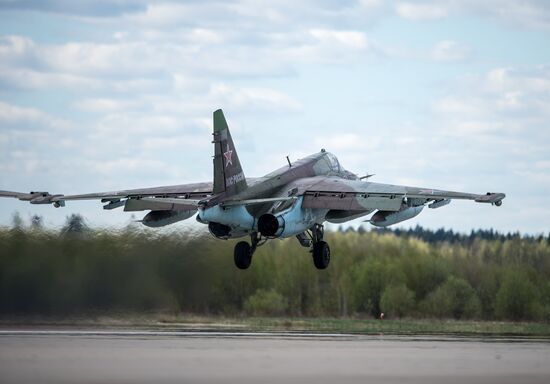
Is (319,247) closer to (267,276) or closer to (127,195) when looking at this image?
(127,195)

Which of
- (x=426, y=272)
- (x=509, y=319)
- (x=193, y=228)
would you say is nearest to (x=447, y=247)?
(x=426, y=272)

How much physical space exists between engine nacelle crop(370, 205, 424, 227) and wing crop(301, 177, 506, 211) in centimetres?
36

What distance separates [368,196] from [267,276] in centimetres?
1699

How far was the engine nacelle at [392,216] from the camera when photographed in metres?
45.4

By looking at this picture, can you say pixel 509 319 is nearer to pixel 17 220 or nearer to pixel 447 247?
pixel 447 247

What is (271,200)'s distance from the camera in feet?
135

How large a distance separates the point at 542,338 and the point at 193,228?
40.8 feet

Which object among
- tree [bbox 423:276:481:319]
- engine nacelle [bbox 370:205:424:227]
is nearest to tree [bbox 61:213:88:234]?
engine nacelle [bbox 370:205:424:227]

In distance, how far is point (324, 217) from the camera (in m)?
46.1

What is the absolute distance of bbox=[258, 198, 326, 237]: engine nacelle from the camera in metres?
42.7

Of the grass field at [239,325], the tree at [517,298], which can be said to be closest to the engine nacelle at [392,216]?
the grass field at [239,325]

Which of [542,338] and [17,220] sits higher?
[17,220]

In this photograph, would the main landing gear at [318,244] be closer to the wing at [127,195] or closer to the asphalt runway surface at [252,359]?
the wing at [127,195]

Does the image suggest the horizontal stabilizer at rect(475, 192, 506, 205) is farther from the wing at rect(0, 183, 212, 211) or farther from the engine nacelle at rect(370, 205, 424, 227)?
the wing at rect(0, 183, 212, 211)
